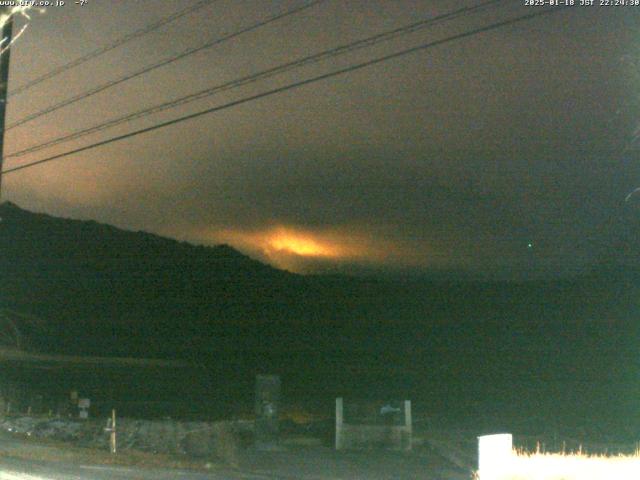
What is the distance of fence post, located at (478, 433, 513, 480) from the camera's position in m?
12.2

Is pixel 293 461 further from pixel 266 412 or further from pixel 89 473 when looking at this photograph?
pixel 89 473

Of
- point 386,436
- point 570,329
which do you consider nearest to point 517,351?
point 570,329

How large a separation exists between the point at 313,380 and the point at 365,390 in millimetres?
9044

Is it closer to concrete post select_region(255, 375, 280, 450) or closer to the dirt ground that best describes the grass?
the dirt ground

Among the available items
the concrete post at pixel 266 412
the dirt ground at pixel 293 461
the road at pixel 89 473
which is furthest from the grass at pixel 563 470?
the concrete post at pixel 266 412

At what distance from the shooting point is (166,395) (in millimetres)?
64500

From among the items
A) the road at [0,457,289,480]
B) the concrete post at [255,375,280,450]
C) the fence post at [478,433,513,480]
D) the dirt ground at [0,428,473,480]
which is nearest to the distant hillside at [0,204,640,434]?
the concrete post at [255,375,280,450]

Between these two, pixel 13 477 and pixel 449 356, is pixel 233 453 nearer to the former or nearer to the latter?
pixel 13 477

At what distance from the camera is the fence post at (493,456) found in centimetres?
1218

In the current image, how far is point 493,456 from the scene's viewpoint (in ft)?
40.8

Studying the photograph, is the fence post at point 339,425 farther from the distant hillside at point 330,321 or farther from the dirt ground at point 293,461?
the distant hillside at point 330,321

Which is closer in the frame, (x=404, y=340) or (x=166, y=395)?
(x=166, y=395)

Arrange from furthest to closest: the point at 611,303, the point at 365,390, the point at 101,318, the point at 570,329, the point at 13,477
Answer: the point at 101,318
the point at 570,329
the point at 611,303
the point at 365,390
the point at 13,477

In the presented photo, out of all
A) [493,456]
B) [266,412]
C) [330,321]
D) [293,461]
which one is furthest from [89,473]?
[330,321]
